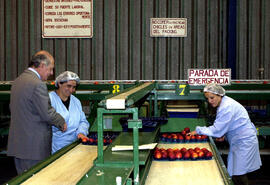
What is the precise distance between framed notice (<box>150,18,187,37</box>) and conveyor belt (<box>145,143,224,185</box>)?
6182mm

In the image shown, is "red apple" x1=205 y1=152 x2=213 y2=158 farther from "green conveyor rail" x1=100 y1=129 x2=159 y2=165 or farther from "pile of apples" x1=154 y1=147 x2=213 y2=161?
"green conveyor rail" x1=100 y1=129 x2=159 y2=165

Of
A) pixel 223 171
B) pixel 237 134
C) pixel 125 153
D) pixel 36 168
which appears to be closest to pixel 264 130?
pixel 237 134

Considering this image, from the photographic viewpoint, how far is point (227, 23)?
920 centimetres

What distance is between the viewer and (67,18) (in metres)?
9.41

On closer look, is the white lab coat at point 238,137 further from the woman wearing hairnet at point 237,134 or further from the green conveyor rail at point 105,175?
the green conveyor rail at point 105,175

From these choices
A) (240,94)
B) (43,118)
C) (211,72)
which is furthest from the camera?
(240,94)

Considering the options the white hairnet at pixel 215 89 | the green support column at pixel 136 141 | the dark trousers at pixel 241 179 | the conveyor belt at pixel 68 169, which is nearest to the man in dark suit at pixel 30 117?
the conveyor belt at pixel 68 169

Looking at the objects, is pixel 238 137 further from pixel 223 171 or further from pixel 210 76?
pixel 223 171

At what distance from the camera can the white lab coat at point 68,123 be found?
3.83m

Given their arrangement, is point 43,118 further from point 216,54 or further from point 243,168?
point 216,54

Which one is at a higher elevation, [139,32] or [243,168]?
[139,32]

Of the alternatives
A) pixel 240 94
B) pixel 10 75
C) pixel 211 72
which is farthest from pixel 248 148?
pixel 10 75

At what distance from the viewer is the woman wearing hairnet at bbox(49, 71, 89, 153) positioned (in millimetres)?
3828

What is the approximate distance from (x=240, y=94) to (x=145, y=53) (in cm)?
420
